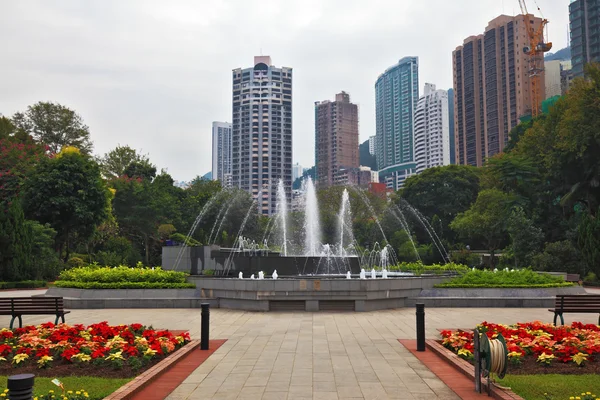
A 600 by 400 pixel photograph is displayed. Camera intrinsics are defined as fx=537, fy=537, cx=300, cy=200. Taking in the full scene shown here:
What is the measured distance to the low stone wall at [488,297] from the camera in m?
18.8

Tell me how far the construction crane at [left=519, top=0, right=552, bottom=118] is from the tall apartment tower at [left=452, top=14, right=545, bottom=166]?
1335mm

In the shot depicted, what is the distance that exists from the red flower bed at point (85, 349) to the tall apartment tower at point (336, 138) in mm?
143708

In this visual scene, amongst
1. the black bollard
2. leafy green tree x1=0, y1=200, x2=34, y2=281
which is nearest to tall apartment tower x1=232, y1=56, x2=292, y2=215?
leafy green tree x1=0, y1=200, x2=34, y2=281

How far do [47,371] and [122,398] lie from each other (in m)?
2.48

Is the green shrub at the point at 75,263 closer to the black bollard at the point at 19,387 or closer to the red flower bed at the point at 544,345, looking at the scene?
the red flower bed at the point at 544,345

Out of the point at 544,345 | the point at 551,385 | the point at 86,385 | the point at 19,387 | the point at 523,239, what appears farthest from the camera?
the point at 523,239

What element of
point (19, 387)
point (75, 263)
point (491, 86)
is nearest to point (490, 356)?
point (19, 387)

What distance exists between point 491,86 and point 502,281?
107247 mm

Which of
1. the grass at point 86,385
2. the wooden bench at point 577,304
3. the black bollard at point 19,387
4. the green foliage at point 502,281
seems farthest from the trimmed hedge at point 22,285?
the black bollard at point 19,387

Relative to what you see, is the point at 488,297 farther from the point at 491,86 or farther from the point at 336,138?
the point at 336,138

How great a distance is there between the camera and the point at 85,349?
933 cm

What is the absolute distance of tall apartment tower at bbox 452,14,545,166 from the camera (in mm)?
112000

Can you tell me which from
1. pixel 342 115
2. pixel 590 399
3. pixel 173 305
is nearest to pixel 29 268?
pixel 173 305

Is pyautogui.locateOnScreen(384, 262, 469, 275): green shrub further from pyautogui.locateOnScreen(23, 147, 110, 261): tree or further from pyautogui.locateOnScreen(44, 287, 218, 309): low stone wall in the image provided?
pyautogui.locateOnScreen(23, 147, 110, 261): tree
